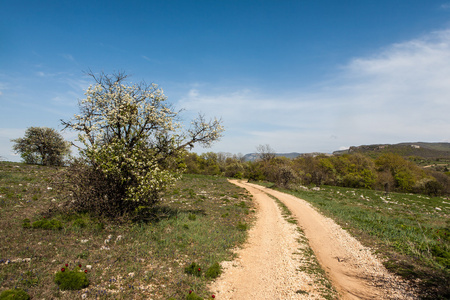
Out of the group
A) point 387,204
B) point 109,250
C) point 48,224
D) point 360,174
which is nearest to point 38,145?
point 48,224

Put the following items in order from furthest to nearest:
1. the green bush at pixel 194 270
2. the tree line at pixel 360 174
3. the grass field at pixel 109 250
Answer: the tree line at pixel 360 174, the green bush at pixel 194 270, the grass field at pixel 109 250

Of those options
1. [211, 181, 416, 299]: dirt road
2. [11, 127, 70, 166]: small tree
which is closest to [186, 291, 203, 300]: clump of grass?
[211, 181, 416, 299]: dirt road

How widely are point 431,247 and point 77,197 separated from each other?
66.7 feet

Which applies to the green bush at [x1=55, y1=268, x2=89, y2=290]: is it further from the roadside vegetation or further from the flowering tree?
the roadside vegetation

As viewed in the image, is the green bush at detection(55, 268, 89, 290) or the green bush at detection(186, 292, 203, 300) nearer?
the green bush at detection(55, 268, 89, 290)

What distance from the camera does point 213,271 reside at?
8711mm

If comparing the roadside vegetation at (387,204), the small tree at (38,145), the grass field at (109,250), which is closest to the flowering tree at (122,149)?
the grass field at (109,250)

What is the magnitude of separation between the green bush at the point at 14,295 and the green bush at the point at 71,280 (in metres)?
0.87

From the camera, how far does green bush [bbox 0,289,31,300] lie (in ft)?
17.9

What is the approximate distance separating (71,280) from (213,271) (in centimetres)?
492

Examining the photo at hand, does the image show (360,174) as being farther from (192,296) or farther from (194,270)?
(192,296)

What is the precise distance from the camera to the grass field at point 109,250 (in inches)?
271

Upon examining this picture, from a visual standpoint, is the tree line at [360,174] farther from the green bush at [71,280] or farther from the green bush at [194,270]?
the green bush at [71,280]

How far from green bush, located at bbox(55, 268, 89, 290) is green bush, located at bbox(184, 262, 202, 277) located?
3.50 metres
